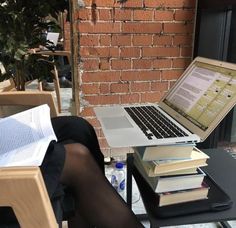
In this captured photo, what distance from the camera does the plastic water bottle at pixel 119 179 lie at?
5.38 feet

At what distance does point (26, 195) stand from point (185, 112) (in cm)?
65

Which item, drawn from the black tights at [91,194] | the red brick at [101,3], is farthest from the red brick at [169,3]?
the black tights at [91,194]

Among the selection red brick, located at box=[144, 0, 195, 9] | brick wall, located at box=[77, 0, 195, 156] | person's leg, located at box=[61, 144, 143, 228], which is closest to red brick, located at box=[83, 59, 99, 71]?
brick wall, located at box=[77, 0, 195, 156]

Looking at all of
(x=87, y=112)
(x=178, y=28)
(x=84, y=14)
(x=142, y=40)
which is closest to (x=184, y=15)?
(x=178, y=28)

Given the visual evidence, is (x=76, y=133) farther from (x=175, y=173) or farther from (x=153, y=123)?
(x=175, y=173)

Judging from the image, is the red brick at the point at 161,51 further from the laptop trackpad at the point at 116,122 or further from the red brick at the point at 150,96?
the laptop trackpad at the point at 116,122

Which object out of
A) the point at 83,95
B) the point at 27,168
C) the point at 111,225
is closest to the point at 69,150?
the point at 111,225

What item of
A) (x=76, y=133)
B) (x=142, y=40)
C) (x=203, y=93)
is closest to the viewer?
(x=203, y=93)

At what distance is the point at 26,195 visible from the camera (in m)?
0.50

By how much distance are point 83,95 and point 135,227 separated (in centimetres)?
109

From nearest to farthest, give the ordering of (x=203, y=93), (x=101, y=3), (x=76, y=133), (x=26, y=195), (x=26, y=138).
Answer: (x=26, y=195) < (x=26, y=138) < (x=203, y=93) < (x=76, y=133) < (x=101, y=3)

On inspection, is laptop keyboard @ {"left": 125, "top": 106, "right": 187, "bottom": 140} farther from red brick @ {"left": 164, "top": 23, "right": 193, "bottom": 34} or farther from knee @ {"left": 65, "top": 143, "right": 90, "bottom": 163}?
red brick @ {"left": 164, "top": 23, "right": 193, "bottom": 34}

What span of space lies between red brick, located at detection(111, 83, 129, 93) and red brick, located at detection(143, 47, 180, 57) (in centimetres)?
22

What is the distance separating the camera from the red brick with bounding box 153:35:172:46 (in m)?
1.81
